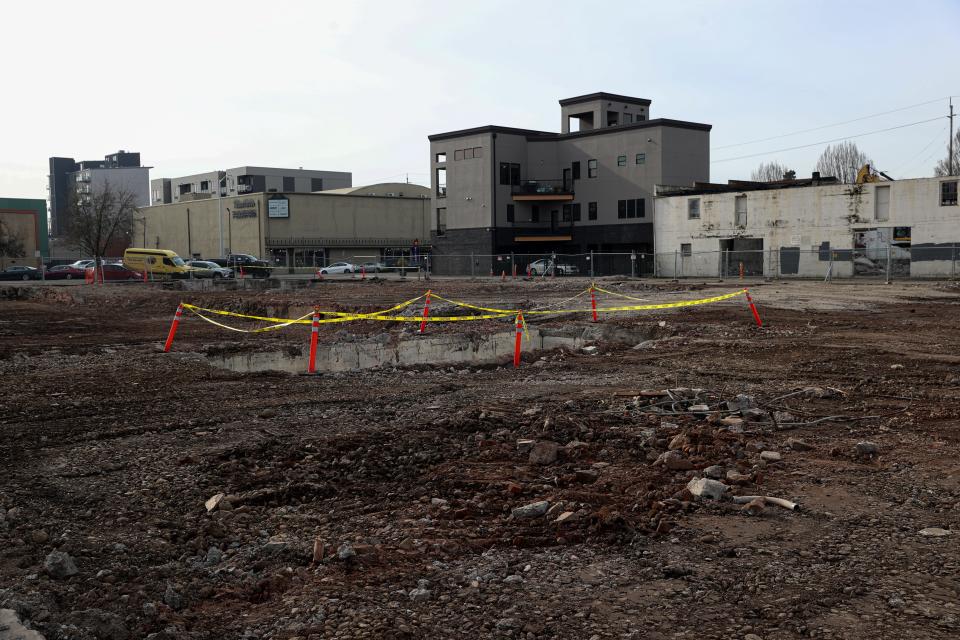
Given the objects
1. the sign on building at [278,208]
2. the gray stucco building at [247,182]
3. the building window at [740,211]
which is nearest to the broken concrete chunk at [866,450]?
the building window at [740,211]

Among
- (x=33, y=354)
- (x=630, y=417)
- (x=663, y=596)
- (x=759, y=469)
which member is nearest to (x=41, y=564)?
(x=663, y=596)

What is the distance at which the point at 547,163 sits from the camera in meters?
72.6

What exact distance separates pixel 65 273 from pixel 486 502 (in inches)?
2484

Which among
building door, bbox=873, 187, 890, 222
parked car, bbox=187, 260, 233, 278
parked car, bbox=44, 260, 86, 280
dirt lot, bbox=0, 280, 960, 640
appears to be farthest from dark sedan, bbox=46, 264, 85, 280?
building door, bbox=873, 187, 890, 222

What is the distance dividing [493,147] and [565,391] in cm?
5957

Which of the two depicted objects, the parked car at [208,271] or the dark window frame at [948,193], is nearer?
the dark window frame at [948,193]

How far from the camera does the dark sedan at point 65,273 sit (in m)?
61.9

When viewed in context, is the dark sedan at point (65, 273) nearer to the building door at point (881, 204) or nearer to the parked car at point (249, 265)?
the parked car at point (249, 265)

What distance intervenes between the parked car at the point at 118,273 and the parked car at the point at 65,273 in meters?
5.19

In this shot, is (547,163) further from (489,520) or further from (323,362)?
(489,520)

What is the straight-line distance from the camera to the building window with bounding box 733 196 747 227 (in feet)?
175

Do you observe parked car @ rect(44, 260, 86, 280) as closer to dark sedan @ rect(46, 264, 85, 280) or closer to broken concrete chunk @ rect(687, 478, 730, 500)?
dark sedan @ rect(46, 264, 85, 280)

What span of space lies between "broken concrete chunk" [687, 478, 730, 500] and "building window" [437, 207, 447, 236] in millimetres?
68676

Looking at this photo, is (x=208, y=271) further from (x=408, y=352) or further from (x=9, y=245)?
(x=408, y=352)
